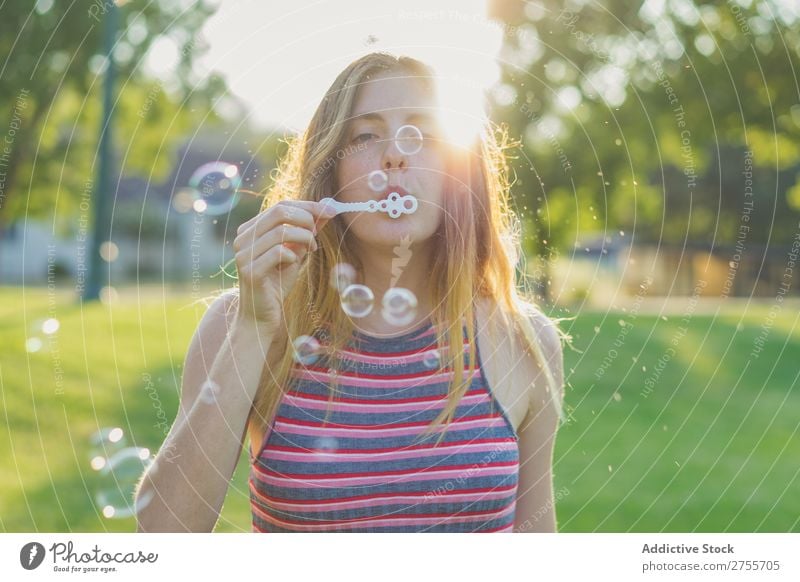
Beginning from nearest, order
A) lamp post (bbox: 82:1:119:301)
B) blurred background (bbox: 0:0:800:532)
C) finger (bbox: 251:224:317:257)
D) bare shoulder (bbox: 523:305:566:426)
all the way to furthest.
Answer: finger (bbox: 251:224:317:257)
bare shoulder (bbox: 523:305:566:426)
blurred background (bbox: 0:0:800:532)
lamp post (bbox: 82:1:119:301)

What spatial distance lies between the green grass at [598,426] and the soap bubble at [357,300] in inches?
51.0

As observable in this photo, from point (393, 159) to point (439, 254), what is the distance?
10.4 inches

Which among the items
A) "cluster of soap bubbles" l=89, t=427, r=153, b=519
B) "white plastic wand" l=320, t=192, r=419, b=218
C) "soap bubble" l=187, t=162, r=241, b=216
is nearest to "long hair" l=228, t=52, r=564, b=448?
"white plastic wand" l=320, t=192, r=419, b=218

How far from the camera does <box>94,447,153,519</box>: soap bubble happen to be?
235 cm

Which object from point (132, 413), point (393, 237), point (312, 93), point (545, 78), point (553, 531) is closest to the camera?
point (393, 237)

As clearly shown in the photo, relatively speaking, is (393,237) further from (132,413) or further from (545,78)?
(545,78)

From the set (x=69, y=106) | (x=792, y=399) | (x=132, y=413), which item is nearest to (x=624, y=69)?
(x=792, y=399)

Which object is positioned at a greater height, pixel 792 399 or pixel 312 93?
pixel 312 93

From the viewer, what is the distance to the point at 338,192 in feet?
6.73

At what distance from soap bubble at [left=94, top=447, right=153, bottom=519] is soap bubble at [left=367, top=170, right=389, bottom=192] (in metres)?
0.92

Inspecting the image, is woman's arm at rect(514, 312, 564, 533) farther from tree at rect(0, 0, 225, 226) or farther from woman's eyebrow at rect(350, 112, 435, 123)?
tree at rect(0, 0, 225, 226)

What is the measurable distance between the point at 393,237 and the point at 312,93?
590 millimetres

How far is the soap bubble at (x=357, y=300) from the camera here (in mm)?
2031

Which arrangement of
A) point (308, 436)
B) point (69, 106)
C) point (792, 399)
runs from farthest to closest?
1. point (69, 106)
2. point (792, 399)
3. point (308, 436)
